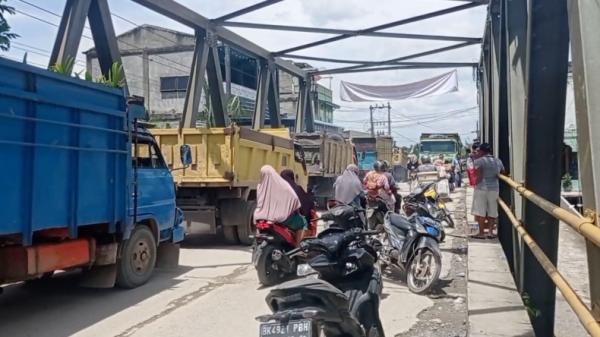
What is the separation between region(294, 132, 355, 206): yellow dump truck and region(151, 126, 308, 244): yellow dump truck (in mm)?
5699

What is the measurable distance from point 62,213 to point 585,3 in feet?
15.4

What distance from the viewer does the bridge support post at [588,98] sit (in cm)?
198

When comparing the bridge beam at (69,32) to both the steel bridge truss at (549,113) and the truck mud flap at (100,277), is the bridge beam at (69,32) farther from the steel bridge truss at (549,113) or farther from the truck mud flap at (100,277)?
the steel bridge truss at (549,113)

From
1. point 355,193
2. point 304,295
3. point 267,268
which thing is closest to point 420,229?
point 267,268

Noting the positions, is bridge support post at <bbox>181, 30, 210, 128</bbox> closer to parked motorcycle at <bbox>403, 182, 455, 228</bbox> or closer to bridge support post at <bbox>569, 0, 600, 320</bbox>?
parked motorcycle at <bbox>403, 182, 455, 228</bbox>

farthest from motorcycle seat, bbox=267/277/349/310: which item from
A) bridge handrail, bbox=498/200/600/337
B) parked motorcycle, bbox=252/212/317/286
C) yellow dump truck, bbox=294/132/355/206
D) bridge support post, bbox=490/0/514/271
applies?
yellow dump truck, bbox=294/132/355/206

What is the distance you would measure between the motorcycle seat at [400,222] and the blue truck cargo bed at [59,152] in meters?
3.24

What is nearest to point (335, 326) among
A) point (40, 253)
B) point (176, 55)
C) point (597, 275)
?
point (597, 275)

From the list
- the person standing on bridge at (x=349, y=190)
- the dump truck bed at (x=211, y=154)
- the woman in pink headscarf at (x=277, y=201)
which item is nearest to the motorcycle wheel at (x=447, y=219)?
the person standing on bridge at (x=349, y=190)

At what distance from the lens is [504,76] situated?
624 centimetres

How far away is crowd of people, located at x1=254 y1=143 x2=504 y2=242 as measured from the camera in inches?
260

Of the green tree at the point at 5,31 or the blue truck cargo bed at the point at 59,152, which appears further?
the green tree at the point at 5,31

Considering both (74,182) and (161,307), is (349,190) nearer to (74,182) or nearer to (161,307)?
(161,307)

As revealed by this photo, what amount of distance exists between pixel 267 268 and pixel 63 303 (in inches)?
88.7
